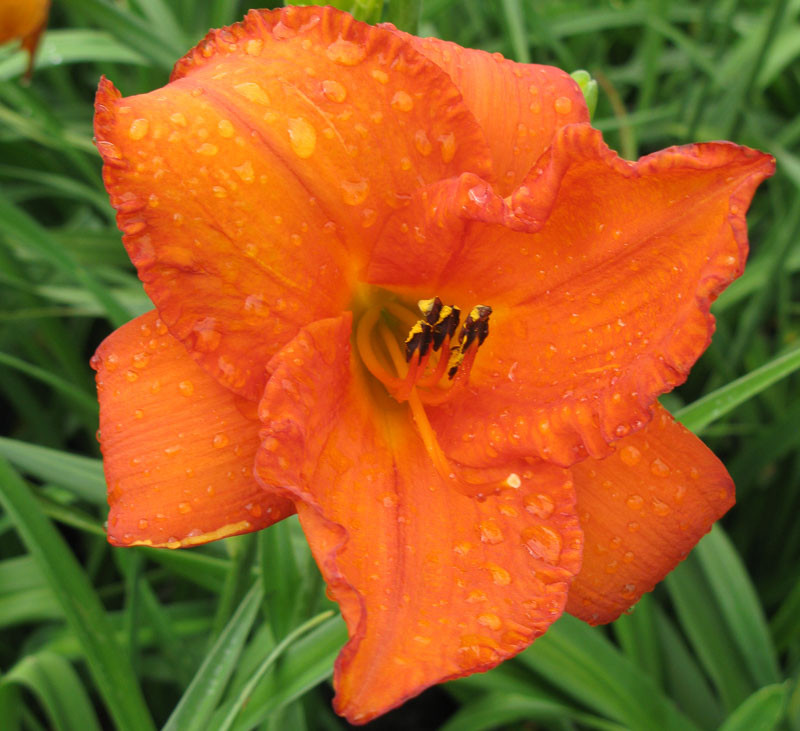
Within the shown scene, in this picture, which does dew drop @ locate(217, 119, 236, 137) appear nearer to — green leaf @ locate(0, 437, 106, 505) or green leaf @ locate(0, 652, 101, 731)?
green leaf @ locate(0, 437, 106, 505)

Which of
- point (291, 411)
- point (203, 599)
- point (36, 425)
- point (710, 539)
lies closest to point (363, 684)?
point (291, 411)

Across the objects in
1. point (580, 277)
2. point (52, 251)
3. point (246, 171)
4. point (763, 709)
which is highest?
point (246, 171)

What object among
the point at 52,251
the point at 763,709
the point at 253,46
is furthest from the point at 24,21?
the point at 763,709

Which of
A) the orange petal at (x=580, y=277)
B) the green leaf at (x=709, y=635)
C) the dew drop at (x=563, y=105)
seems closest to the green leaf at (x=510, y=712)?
the green leaf at (x=709, y=635)

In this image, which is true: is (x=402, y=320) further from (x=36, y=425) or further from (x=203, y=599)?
(x=36, y=425)

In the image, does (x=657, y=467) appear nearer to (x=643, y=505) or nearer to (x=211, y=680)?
(x=643, y=505)

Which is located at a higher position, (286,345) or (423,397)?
(286,345)

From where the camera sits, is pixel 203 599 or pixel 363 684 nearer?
pixel 363 684
